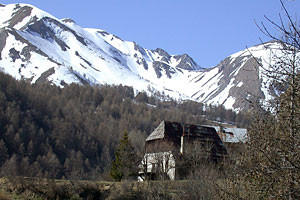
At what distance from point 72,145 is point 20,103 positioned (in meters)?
28.0

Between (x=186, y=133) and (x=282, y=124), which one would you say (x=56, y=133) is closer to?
(x=186, y=133)

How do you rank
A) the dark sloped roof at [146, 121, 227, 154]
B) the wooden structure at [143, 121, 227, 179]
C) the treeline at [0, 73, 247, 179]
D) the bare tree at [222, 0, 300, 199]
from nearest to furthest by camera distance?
the bare tree at [222, 0, 300, 199]
the wooden structure at [143, 121, 227, 179]
the dark sloped roof at [146, 121, 227, 154]
the treeline at [0, 73, 247, 179]

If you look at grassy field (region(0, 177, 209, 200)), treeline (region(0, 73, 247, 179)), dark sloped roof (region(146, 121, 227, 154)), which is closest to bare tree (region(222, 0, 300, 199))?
A: grassy field (region(0, 177, 209, 200))

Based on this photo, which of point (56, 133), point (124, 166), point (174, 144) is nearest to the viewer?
point (124, 166)

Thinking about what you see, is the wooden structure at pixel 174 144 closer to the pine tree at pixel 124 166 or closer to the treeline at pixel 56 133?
the pine tree at pixel 124 166

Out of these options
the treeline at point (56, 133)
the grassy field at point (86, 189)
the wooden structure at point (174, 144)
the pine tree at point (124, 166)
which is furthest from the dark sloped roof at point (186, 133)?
the treeline at point (56, 133)

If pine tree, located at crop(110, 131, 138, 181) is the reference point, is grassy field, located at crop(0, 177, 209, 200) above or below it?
below

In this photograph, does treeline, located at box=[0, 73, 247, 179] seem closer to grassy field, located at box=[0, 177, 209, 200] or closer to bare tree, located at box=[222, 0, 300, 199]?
grassy field, located at box=[0, 177, 209, 200]

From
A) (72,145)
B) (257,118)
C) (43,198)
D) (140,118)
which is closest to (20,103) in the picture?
(72,145)

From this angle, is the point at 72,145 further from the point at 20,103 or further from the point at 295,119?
the point at 295,119

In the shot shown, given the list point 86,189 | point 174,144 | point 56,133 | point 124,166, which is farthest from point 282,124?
point 56,133

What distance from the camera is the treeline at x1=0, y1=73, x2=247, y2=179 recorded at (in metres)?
99.9

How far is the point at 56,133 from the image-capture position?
417ft

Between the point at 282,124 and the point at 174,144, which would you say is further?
the point at 174,144
